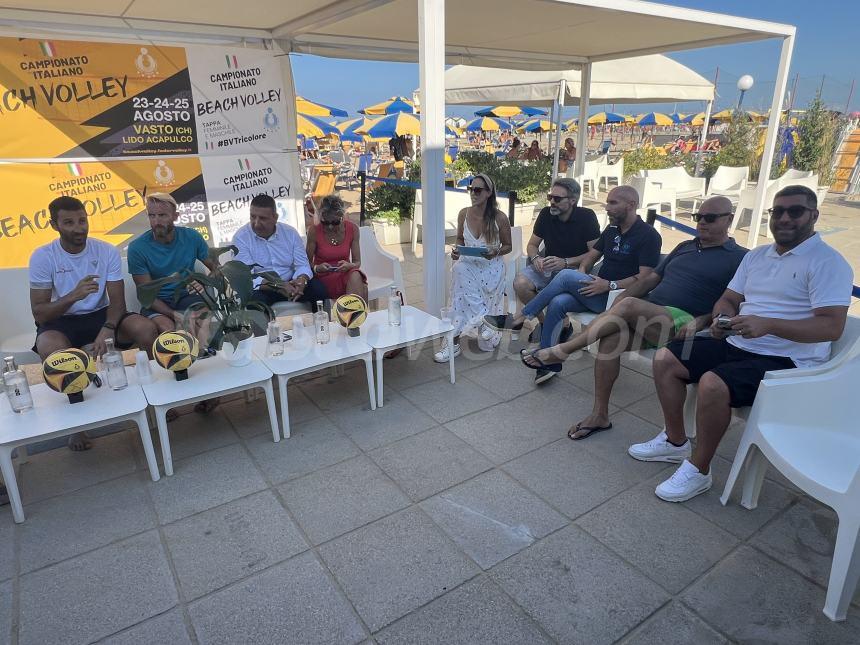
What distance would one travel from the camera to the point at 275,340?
3.03 m

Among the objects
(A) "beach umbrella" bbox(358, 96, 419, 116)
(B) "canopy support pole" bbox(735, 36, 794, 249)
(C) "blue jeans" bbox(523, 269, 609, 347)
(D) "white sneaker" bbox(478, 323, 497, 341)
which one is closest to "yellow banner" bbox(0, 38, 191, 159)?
(D) "white sneaker" bbox(478, 323, 497, 341)

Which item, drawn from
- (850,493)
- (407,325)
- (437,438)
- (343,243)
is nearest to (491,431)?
(437,438)

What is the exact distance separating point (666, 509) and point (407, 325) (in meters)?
1.80

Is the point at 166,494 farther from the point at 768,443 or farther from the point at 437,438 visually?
the point at 768,443

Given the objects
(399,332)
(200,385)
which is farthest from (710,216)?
(200,385)

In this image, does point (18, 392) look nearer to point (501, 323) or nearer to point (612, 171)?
point (501, 323)

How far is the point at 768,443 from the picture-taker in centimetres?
209

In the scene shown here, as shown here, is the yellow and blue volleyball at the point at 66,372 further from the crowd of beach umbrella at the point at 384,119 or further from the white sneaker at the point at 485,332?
the crowd of beach umbrella at the point at 384,119

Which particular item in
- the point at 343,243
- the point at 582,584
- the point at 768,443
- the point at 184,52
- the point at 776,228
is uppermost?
the point at 184,52

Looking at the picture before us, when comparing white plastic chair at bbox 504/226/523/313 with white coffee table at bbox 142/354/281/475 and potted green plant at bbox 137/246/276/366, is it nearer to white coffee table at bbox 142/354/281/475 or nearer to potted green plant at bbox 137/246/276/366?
potted green plant at bbox 137/246/276/366

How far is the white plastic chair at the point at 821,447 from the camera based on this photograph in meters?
1.78

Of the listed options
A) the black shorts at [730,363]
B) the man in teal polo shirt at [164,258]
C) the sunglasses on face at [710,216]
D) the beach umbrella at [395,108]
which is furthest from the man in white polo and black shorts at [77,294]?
the beach umbrella at [395,108]

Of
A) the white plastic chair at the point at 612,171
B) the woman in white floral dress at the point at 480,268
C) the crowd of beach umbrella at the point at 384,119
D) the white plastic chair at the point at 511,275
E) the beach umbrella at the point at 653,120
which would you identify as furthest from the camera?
the beach umbrella at the point at 653,120

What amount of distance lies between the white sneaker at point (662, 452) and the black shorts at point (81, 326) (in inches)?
118
